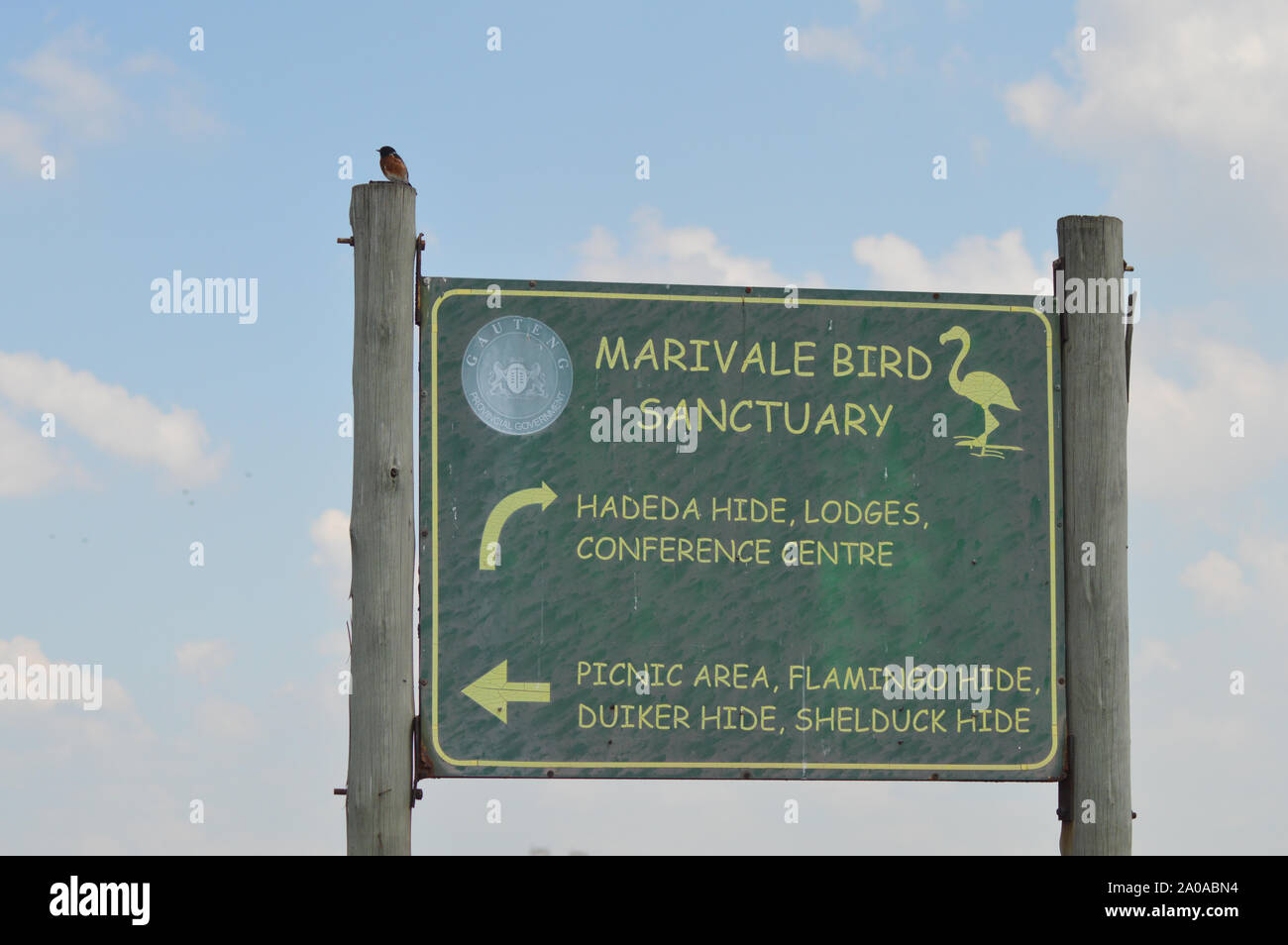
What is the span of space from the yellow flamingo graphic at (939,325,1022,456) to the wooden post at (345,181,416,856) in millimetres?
2893

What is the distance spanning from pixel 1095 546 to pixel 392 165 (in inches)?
168

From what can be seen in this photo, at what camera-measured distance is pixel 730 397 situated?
6906mm

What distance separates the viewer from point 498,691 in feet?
21.9

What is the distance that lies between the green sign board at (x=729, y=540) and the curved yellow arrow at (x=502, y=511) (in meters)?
0.01

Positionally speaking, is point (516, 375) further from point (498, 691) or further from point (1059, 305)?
point (1059, 305)

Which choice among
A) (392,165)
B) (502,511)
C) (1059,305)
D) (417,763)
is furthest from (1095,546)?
(392,165)

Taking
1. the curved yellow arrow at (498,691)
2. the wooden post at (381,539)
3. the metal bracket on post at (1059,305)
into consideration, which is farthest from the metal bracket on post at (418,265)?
the metal bracket on post at (1059,305)

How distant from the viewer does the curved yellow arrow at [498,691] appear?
6.65 m

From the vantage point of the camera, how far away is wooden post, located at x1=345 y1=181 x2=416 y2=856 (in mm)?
6574

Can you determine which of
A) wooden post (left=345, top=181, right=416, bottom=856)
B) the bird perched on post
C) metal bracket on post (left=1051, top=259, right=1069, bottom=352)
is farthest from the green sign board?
the bird perched on post
